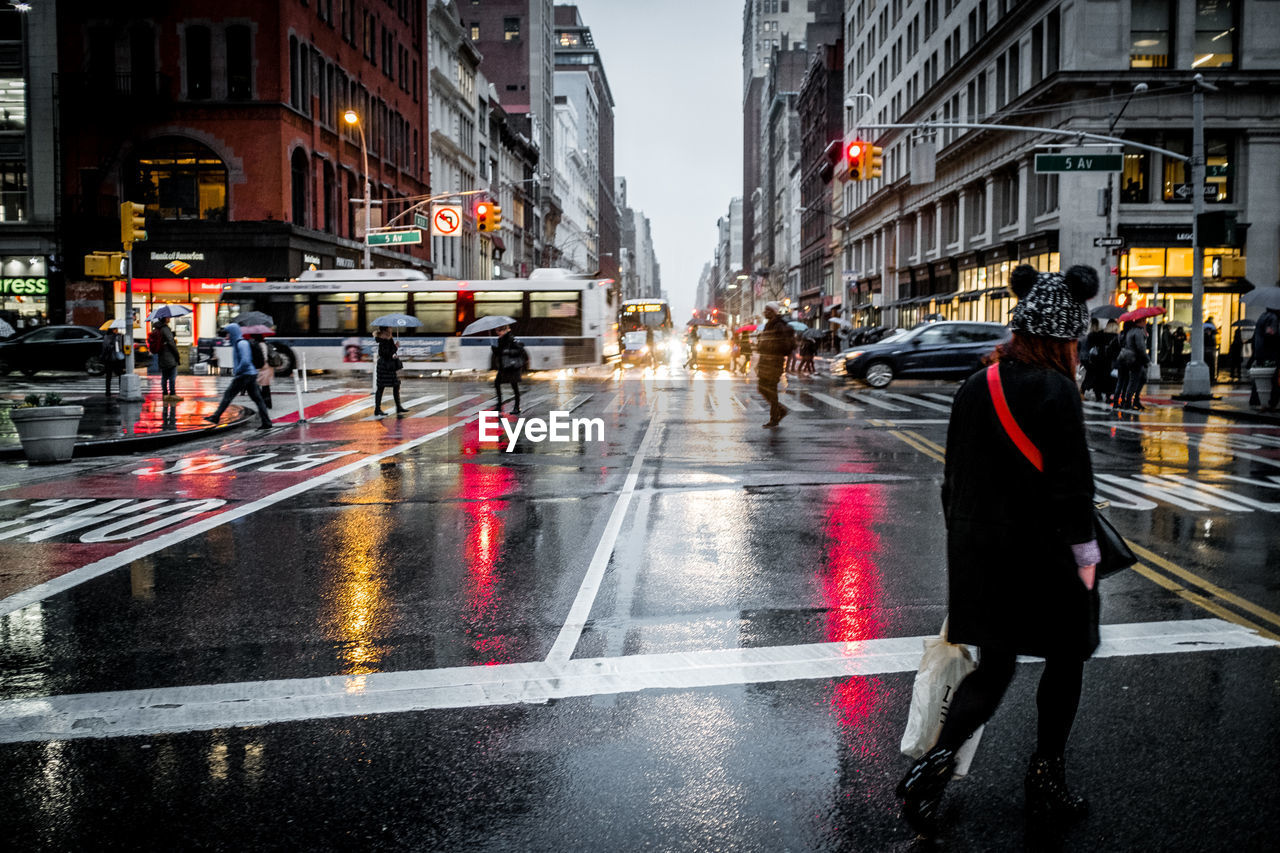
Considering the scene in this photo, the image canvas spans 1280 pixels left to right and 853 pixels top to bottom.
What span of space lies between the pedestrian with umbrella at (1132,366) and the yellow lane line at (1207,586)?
1465 centimetres

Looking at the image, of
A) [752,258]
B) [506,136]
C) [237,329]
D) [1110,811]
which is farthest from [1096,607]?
[752,258]

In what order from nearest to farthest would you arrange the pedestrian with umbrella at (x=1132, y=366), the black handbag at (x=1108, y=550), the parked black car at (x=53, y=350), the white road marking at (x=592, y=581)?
the black handbag at (x=1108, y=550)
the white road marking at (x=592, y=581)
the pedestrian with umbrella at (x=1132, y=366)
the parked black car at (x=53, y=350)

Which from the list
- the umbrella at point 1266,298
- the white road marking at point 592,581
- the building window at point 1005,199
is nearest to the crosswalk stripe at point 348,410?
the white road marking at point 592,581

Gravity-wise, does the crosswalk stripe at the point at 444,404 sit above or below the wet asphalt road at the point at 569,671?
above

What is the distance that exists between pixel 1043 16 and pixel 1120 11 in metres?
3.48

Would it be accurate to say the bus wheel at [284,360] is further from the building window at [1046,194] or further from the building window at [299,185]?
the building window at [1046,194]

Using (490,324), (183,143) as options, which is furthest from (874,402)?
(183,143)

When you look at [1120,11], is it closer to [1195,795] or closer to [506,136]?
[1195,795]

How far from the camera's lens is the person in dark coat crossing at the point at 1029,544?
3.49 meters

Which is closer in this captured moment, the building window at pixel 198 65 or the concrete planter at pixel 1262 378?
the concrete planter at pixel 1262 378

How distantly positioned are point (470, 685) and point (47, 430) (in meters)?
11.3

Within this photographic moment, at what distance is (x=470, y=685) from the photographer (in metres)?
5.18

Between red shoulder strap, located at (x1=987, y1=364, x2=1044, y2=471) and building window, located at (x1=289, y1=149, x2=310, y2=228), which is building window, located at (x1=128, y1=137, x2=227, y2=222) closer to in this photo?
building window, located at (x1=289, y1=149, x2=310, y2=228)

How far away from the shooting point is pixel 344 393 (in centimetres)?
2819
